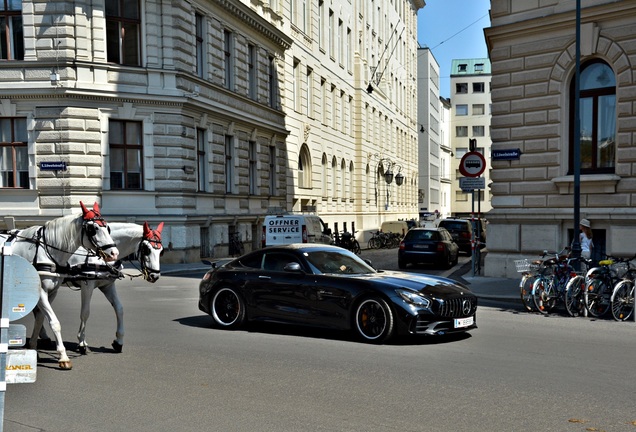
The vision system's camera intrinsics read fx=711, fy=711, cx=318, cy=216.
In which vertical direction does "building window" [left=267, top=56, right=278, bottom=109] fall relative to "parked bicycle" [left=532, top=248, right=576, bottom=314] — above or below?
above

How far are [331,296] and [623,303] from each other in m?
5.92

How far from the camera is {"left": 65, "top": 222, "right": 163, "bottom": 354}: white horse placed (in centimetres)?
867

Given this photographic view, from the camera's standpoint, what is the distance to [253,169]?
35.7m

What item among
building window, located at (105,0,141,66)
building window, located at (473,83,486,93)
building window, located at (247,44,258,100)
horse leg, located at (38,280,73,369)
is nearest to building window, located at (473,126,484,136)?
building window, located at (473,83,486,93)

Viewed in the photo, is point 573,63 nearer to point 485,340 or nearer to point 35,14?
point 485,340

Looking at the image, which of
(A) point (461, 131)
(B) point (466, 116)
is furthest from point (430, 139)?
(B) point (466, 116)

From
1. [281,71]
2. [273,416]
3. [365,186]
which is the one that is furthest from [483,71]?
[273,416]

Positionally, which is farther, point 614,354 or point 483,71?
point 483,71

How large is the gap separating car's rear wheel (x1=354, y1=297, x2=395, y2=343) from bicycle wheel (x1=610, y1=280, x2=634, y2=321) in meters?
5.23

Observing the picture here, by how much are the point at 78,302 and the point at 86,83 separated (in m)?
13.0

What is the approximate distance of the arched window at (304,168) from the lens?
4391 centimetres

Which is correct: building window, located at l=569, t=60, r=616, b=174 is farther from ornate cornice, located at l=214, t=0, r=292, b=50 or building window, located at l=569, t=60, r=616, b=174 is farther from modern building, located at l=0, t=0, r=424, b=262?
ornate cornice, located at l=214, t=0, r=292, b=50

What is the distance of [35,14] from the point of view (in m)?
25.7

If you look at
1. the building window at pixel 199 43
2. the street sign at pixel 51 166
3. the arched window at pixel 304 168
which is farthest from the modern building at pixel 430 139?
the street sign at pixel 51 166
